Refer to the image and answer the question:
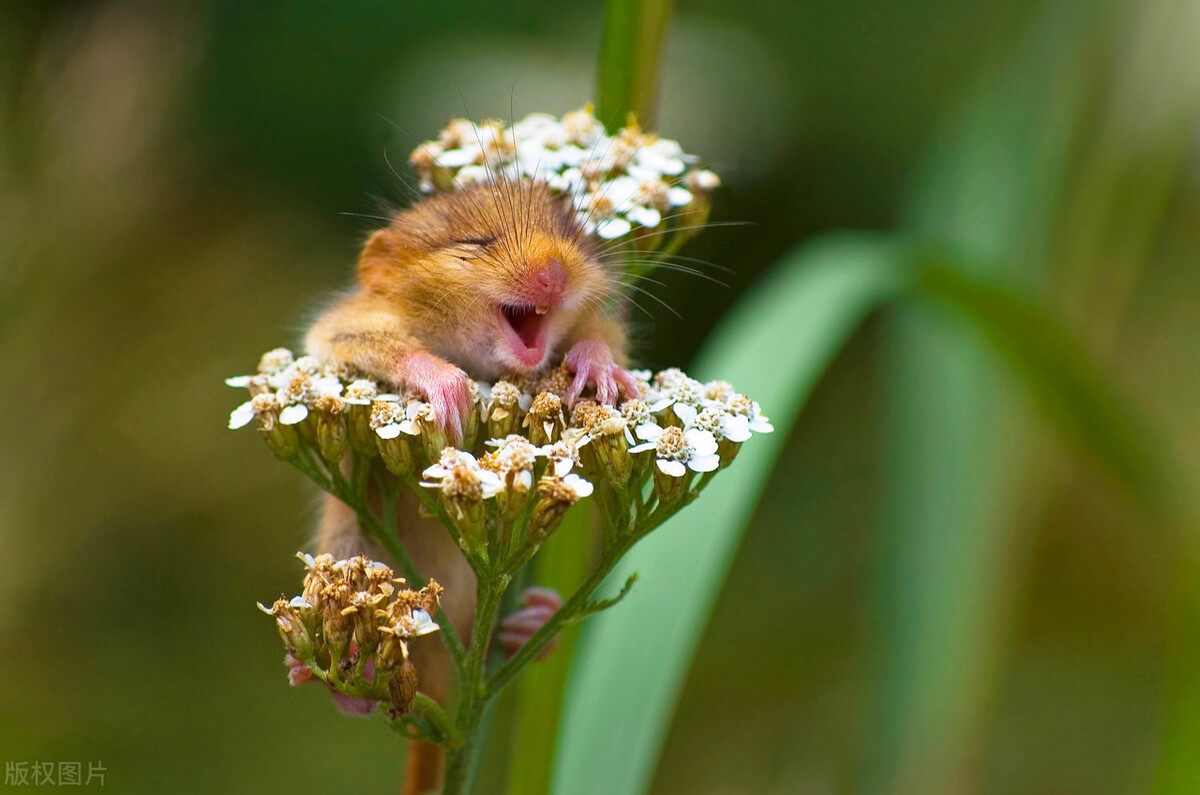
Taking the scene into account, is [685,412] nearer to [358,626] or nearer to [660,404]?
[660,404]

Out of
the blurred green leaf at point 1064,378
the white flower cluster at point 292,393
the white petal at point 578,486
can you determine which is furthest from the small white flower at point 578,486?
the blurred green leaf at point 1064,378

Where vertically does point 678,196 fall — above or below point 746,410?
above

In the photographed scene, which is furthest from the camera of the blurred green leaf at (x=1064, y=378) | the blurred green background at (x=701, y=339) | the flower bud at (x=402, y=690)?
the blurred green background at (x=701, y=339)

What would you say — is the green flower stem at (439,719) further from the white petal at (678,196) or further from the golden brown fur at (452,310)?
the white petal at (678,196)

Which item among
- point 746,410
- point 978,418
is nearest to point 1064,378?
point 978,418

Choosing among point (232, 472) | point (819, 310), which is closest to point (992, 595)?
point (819, 310)

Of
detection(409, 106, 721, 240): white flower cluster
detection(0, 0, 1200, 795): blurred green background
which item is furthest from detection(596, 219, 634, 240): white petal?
detection(0, 0, 1200, 795): blurred green background
